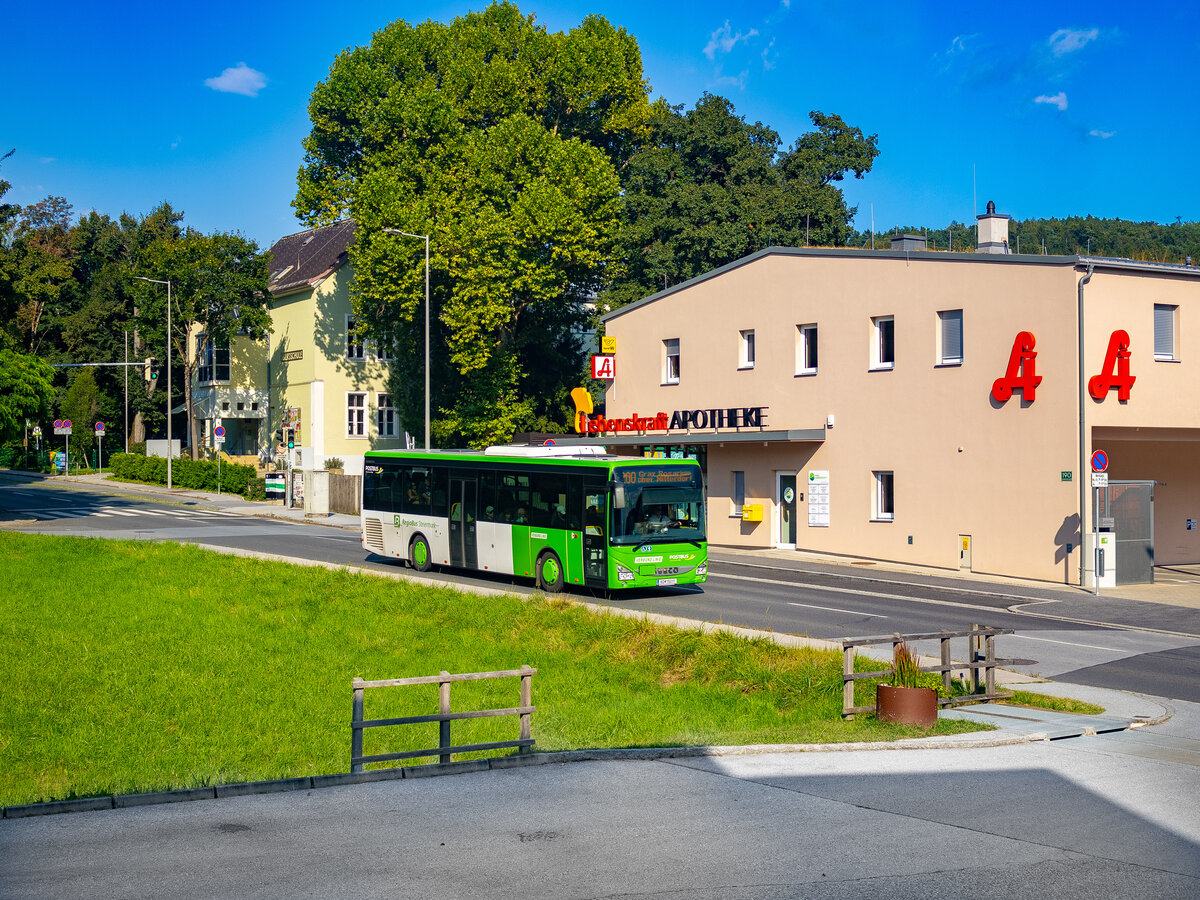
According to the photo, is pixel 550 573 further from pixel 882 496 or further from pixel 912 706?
pixel 912 706

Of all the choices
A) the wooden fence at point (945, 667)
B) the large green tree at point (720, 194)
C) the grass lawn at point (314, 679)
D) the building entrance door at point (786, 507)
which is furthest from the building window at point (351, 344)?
the wooden fence at point (945, 667)

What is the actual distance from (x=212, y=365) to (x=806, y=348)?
41.6 metres

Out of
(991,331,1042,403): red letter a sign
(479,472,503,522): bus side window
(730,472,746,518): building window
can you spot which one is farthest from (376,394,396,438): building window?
(991,331,1042,403): red letter a sign

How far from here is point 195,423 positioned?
6738 centimetres

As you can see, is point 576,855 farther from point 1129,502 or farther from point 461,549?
point 1129,502

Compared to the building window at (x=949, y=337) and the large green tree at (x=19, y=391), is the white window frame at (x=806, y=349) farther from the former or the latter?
the large green tree at (x=19, y=391)

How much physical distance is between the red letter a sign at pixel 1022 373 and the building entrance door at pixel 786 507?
8053 millimetres

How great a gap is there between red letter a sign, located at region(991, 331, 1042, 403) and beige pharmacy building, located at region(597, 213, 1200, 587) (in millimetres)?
52

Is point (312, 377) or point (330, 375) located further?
point (330, 375)

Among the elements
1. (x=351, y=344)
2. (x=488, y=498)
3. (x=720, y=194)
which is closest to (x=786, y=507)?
(x=488, y=498)

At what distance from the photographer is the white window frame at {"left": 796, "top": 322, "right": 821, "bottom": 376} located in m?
35.4

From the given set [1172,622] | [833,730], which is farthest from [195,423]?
[833,730]

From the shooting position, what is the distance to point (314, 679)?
648 inches

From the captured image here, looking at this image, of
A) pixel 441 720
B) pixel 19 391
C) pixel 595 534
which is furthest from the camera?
pixel 19 391
